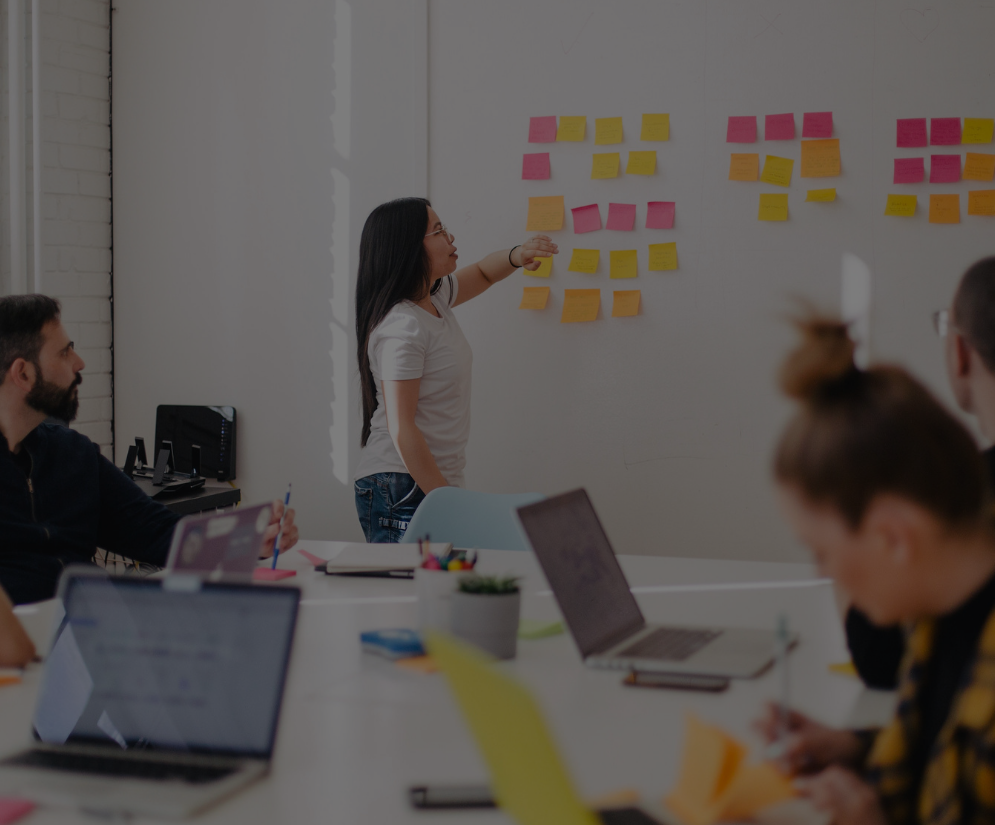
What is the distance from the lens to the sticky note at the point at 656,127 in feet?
10.5

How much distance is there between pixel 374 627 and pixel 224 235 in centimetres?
251

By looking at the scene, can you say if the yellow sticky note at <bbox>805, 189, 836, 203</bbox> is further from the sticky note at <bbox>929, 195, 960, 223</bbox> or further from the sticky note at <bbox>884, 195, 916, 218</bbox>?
the sticky note at <bbox>929, 195, 960, 223</bbox>

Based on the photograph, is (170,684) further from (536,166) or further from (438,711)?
(536,166)

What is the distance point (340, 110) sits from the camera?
355 centimetres

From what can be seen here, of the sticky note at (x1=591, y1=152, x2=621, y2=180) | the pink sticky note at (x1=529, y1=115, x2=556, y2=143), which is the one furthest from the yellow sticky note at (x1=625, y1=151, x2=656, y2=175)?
the pink sticky note at (x1=529, y1=115, x2=556, y2=143)

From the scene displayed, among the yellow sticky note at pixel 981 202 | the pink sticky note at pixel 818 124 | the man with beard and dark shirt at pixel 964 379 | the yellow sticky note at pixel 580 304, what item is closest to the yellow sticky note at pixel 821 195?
the pink sticky note at pixel 818 124

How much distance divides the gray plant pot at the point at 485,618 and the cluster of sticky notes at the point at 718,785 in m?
0.47

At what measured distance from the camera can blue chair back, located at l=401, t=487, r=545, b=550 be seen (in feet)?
8.00

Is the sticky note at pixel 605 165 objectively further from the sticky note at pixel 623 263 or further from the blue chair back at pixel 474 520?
the blue chair back at pixel 474 520

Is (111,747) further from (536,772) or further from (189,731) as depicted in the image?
(536,772)

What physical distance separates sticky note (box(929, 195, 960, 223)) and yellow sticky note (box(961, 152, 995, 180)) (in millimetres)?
76

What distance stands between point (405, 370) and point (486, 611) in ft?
4.46

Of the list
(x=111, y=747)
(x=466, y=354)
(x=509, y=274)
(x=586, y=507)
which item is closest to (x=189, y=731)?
(x=111, y=747)

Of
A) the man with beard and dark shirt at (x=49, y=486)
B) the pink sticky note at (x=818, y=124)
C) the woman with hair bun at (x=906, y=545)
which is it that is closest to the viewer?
the woman with hair bun at (x=906, y=545)
